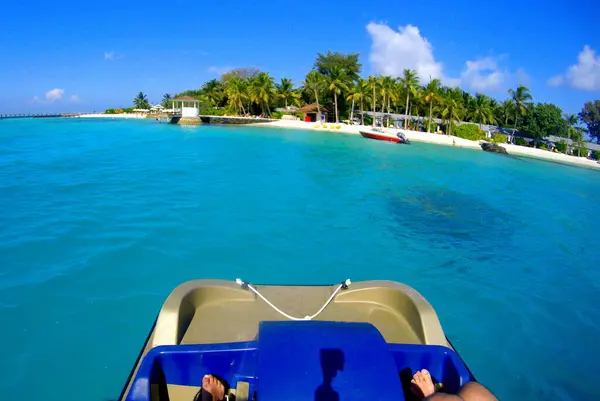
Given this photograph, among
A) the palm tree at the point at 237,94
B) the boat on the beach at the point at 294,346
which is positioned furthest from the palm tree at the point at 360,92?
the boat on the beach at the point at 294,346

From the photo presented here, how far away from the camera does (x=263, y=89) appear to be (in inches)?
2486

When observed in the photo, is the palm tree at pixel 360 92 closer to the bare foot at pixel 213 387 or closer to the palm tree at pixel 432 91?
the palm tree at pixel 432 91

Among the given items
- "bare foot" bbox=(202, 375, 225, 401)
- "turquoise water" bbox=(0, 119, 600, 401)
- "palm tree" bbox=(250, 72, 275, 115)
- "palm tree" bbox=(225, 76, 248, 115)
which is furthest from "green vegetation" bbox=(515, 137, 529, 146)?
"bare foot" bbox=(202, 375, 225, 401)

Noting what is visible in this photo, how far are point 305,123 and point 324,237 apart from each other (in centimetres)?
5014

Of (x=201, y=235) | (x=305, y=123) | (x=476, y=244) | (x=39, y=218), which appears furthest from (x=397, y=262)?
(x=305, y=123)

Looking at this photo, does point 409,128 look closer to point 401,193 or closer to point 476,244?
point 401,193

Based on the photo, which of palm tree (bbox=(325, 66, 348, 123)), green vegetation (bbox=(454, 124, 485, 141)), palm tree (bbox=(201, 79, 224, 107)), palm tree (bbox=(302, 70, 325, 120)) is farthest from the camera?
palm tree (bbox=(201, 79, 224, 107))

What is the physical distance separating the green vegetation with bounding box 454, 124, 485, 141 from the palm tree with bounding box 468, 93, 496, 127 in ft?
8.10

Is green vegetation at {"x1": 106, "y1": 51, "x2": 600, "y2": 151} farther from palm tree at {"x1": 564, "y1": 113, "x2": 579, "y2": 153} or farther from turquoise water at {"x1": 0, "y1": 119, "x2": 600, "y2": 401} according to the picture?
turquoise water at {"x1": 0, "y1": 119, "x2": 600, "y2": 401}

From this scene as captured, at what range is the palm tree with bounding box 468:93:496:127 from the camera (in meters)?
54.1

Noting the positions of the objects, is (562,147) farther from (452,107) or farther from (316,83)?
(316,83)

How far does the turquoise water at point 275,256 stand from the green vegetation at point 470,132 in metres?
31.5

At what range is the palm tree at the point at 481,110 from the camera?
5412 centimetres

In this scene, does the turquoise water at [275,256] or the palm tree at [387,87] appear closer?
the turquoise water at [275,256]
